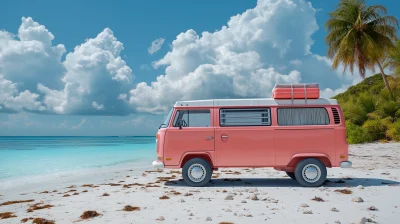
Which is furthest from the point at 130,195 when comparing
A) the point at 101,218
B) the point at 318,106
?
the point at 318,106

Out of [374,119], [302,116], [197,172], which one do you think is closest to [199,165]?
[197,172]

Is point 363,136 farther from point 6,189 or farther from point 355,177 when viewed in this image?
point 6,189

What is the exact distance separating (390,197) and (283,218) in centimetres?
347

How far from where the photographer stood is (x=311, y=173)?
995 cm

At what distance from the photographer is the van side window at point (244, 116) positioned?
10.1m

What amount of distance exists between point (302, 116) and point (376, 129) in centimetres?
1809

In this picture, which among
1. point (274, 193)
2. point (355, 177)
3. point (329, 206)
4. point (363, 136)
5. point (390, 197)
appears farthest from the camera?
point (363, 136)

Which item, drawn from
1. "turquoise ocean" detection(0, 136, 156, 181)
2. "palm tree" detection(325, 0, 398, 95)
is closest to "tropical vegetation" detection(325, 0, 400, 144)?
"palm tree" detection(325, 0, 398, 95)

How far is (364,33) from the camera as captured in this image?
3250 cm

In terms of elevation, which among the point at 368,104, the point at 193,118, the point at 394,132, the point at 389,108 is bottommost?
the point at 394,132

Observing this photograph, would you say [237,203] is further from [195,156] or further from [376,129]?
[376,129]

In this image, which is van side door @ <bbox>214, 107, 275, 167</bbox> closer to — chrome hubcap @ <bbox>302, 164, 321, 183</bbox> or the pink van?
the pink van

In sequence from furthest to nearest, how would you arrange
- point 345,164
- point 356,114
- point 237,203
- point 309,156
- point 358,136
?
1. point 356,114
2. point 358,136
3. point 309,156
4. point 345,164
5. point 237,203

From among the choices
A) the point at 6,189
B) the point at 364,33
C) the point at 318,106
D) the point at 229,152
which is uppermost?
the point at 364,33
